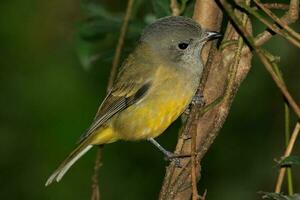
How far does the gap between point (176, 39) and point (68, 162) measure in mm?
1237

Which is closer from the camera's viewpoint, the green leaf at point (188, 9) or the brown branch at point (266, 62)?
the brown branch at point (266, 62)

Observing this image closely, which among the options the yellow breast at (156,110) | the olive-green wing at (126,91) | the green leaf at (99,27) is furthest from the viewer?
the olive-green wing at (126,91)

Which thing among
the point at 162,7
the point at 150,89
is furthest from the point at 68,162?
the point at 162,7

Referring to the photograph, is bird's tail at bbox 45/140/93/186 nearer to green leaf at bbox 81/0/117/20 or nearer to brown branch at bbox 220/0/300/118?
green leaf at bbox 81/0/117/20

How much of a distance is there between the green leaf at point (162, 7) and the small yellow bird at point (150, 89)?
0.12 m

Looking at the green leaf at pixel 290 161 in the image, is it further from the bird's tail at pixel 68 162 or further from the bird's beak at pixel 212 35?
the bird's tail at pixel 68 162

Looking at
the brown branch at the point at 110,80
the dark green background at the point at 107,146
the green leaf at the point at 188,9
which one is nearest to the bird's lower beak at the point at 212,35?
the brown branch at the point at 110,80

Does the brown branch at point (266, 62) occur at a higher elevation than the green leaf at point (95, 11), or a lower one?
lower

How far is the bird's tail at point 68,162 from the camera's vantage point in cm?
575

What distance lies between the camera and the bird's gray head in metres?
5.28

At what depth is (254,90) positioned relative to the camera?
24.6 feet

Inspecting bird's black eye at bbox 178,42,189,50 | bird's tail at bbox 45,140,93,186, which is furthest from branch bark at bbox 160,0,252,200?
bird's tail at bbox 45,140,93,186

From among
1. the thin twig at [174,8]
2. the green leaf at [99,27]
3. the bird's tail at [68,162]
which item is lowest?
the bird's tail at [68,162]

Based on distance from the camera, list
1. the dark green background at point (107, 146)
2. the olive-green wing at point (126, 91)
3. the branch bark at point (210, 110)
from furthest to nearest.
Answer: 1. the dark green background at point (107, 146)
2. the olive-green wing at point (126, 91)
3. the branch bark at point (210, 110)
